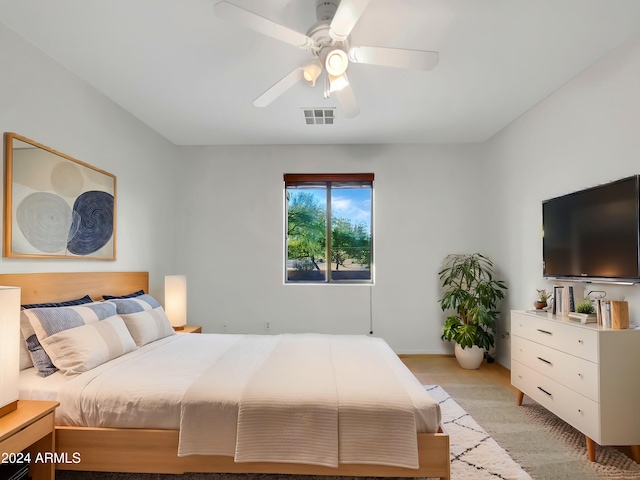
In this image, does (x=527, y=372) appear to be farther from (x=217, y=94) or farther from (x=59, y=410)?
(x=217, y=94)

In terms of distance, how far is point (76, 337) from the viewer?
220 centimetres

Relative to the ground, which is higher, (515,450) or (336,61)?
(336,61)

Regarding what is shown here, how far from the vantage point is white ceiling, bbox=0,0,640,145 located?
6.94ft

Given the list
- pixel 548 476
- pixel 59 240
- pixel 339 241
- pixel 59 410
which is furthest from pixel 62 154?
pixel 548 476

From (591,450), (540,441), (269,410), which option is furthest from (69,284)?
(591,450)

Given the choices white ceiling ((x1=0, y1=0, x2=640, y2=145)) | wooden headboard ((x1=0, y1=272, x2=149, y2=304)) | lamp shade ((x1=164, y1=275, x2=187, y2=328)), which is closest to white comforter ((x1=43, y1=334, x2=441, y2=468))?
wooden headboard ((x1=0, y1=272, x2=149, y2=304))

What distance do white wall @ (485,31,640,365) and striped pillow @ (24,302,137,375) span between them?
3357mm

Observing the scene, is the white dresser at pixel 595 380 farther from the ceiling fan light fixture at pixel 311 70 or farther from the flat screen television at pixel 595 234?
the ceiling fan light fixture at pixel 311 70

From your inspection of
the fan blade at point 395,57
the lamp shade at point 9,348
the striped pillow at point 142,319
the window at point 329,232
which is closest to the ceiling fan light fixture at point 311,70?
the fan blade at point 395,57

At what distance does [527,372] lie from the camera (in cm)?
287

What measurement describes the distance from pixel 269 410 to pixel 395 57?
6.38 feet

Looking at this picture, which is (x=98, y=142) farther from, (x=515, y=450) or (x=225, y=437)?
(x=515, y=450)

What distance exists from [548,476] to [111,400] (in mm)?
2379

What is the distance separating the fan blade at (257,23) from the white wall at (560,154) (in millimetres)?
2097
